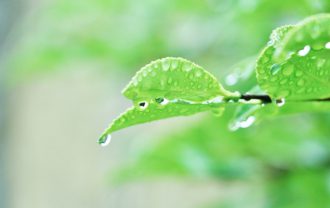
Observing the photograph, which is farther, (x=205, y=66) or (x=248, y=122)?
(x=205, y=66)

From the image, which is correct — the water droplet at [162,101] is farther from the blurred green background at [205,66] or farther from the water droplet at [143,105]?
the blurred green background at [205,66]

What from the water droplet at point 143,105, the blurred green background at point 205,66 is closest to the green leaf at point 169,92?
the water droplet at point 143,105

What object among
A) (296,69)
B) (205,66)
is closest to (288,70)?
(296,69)

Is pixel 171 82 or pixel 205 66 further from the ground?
pixel 205 66

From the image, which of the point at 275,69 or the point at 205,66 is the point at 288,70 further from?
the point at 205,66

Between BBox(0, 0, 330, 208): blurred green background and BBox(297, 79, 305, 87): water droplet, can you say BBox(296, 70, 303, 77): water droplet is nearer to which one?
BBox(297, 79, 305, 87): water droplet

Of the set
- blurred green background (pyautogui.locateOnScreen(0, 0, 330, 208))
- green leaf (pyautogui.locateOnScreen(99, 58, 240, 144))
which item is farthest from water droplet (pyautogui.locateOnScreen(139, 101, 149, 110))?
blurred green background (pyautogui.locateOnScreen(0, 0, 330, 208))
